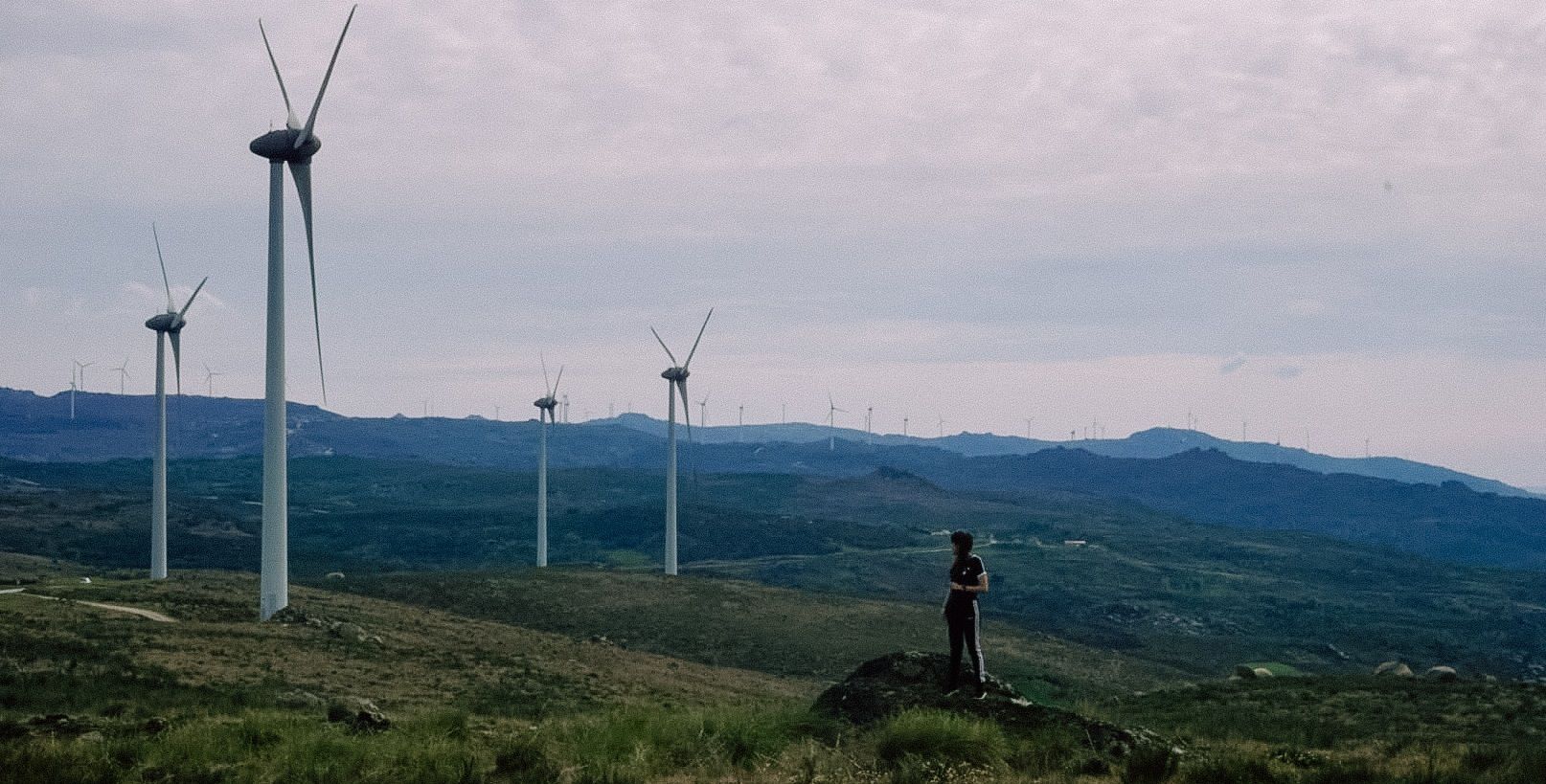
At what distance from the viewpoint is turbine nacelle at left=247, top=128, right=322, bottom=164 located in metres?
52.8

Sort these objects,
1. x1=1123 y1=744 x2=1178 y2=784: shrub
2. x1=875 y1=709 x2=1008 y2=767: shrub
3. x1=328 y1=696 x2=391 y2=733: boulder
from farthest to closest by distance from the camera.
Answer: x1=328 y1=696 x2=391 y2=733: boulder
x1=1123 y1=744 x2=1178 y2=784: shrub
x1=875 y1=709 x2=1008 y2=767: shrub

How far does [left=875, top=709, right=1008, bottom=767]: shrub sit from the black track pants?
2.03 metres

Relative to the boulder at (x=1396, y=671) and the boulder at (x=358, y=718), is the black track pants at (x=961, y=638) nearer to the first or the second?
the boulder at (x=358, y=718)

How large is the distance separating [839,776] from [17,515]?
185355 mm

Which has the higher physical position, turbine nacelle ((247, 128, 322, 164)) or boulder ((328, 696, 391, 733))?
turbine nacelle ((247, 128, 322, 164))

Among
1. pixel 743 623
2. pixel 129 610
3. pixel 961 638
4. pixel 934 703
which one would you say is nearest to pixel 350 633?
pixel 129 610

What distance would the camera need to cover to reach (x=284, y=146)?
5281 centimetres

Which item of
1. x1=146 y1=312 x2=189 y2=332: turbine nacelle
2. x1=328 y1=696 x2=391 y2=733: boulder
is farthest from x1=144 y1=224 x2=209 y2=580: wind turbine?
x1=328 y1=696 x2=391 y2=733: boulder

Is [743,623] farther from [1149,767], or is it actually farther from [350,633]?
[1149,767]

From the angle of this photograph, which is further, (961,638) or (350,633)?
(350,633)

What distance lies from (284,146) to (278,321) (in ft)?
23.6

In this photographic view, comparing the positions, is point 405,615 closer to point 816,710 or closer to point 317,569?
point 816,710

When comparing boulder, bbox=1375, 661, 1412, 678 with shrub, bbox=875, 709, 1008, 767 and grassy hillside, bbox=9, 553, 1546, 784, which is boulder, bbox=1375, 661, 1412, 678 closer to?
grassy hillside, bbox=9, 553, 1546, 784

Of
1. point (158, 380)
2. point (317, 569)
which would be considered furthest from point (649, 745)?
point (317, 569)
